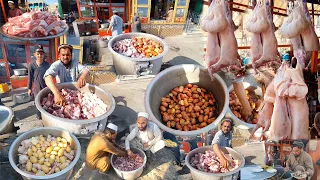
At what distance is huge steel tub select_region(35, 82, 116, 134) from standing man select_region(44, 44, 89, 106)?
0.29 ft

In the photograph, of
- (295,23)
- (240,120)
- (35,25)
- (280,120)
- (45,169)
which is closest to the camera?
(295,23)

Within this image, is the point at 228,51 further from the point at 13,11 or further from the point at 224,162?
the point at 13,11

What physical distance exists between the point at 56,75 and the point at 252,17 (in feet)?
6.77

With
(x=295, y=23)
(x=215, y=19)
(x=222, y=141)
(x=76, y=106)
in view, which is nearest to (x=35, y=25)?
(x=76, y=106)

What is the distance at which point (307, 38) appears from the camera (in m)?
2.68

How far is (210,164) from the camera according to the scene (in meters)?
3.60

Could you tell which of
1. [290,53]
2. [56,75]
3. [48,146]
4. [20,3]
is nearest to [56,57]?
[56,75]

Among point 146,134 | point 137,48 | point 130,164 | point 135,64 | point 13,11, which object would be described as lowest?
point 130,164

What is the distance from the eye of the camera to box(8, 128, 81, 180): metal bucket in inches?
135

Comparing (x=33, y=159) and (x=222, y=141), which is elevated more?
(x=222, y=141)

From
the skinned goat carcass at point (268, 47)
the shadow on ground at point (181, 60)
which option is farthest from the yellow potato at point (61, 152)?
the skinned goat carcass at point (268, 47)

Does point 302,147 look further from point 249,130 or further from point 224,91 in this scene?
point 224,91

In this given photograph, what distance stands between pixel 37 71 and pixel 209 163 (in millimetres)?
1935

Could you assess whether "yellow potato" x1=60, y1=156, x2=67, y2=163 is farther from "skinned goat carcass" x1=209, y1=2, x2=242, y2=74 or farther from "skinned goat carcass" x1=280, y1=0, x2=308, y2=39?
"skinned goat carcass" x1=280, y1=0, x2=308, y2=39
